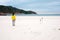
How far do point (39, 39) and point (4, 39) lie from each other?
201 cm

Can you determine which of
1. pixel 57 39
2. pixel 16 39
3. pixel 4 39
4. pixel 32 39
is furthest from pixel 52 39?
pixel 4 39

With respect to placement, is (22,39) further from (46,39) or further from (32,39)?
(46,39)

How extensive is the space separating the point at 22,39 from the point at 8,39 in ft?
2.68

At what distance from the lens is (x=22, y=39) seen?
10.5 meters

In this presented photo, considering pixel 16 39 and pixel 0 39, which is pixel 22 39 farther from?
pixel 0 39

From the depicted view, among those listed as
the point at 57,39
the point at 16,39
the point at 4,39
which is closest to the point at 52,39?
the point at 57,39

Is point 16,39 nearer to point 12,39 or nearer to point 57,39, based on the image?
point 12,39

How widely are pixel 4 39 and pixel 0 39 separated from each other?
0.23 metres

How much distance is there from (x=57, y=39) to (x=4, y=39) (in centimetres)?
304

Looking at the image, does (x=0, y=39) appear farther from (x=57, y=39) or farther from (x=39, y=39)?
(x=57, y=39)

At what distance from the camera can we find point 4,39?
416 inches

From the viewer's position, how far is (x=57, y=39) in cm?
1050

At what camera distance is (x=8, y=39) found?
10609 mm

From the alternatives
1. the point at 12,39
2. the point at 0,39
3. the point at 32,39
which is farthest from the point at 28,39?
the point at 0,39
